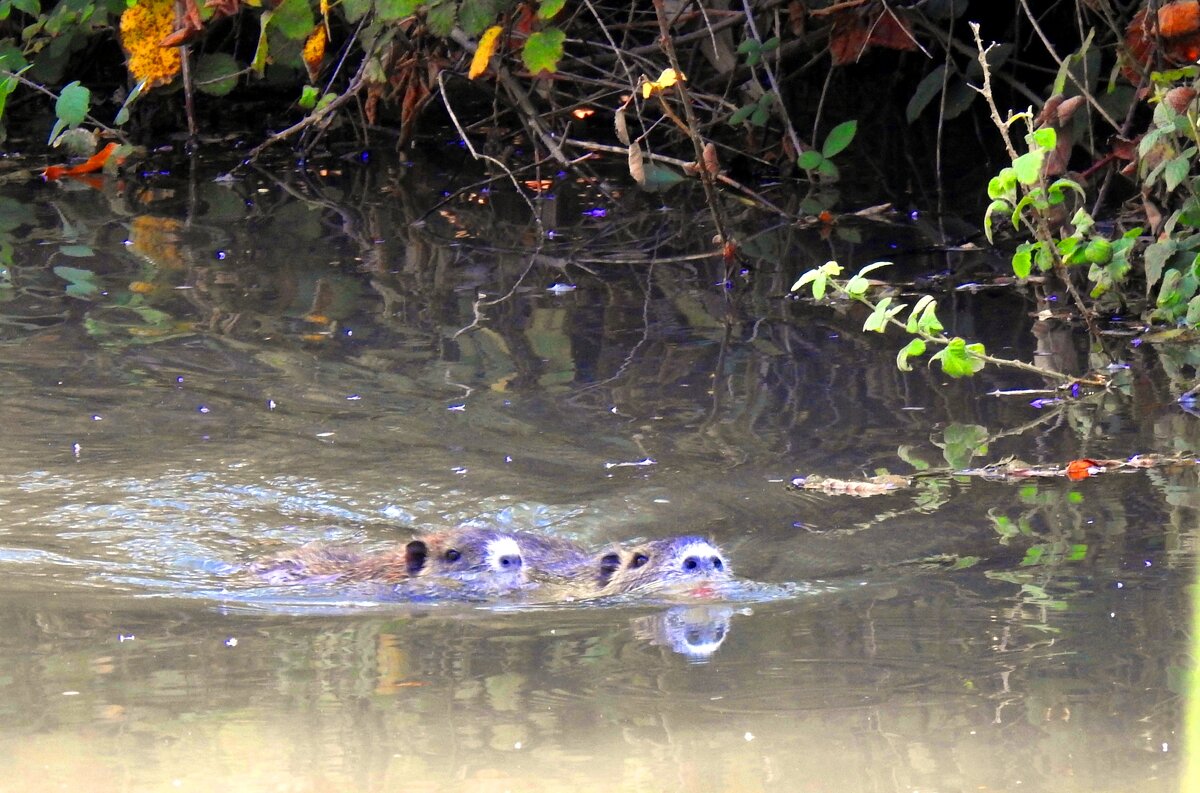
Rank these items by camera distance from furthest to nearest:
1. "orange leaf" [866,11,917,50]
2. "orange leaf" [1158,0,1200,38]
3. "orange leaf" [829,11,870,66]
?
"orange leaf" [829,11,870,66]
"orange leaf" [866,11,917,50]
"orange leaf" [1158,0,1200,38]

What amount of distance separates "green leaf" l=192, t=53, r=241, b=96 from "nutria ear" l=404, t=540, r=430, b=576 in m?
7.23

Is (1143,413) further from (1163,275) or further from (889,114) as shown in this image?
(889,114)

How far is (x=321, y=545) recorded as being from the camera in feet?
19.1

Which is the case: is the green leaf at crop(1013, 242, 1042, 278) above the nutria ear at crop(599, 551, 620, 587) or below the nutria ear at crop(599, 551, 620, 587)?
above

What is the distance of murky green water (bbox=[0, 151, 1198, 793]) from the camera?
11.3ft

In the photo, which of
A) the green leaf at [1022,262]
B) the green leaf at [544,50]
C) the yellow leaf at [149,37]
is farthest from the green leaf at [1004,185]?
the yellow leaf at [149,37]

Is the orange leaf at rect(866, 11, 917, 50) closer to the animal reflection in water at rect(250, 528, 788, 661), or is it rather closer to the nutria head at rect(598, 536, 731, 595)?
the animal reflection in water at rect(250, 528, 788, 661)

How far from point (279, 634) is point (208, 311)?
4.01m

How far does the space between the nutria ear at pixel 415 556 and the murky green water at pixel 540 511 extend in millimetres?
425

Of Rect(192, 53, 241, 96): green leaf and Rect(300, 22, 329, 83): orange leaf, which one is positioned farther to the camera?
Rect(192, 53, 241, 96): green leaf

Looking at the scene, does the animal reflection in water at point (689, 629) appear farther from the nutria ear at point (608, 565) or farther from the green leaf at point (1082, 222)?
the green leaf at point (1082, 222)

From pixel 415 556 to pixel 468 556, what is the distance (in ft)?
0.64

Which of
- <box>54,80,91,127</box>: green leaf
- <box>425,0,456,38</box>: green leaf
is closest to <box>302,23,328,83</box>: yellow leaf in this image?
<box>425,0,456,38</box>: green leaf

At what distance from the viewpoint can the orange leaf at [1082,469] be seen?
18.7 ft
